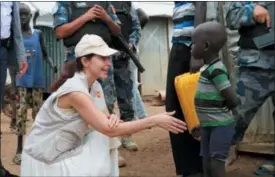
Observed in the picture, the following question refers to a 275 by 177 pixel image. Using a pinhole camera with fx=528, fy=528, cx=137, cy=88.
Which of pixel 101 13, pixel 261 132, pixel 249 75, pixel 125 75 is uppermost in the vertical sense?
pixel 101 13

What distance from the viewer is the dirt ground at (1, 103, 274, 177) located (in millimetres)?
4562

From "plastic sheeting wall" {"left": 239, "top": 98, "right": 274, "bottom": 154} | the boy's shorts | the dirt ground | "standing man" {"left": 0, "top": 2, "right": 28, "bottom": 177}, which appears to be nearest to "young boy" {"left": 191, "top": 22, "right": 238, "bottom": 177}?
the boy's shorts

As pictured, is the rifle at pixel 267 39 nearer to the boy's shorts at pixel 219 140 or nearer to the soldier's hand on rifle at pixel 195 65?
the soldier's hand on rifle at pixel 195 65

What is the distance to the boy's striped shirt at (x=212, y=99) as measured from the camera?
347 centimetres

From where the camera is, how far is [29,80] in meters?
5.89

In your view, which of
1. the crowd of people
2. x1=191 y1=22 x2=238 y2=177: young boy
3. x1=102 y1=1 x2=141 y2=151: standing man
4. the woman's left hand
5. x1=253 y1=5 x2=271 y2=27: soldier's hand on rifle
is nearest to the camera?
the woman's left hand

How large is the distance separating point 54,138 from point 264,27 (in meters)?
1.80

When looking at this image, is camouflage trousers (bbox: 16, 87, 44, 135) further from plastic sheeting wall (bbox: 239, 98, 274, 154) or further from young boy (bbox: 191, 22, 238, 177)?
young boy (bbox: 191, 22, 238, 177)

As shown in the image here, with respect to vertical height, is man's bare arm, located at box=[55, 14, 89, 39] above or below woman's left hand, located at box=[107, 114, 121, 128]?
above

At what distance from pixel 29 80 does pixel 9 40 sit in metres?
1.40

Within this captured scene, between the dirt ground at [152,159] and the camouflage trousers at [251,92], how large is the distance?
21.5 inches

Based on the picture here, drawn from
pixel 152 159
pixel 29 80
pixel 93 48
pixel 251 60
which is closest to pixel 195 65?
pixel 251 60

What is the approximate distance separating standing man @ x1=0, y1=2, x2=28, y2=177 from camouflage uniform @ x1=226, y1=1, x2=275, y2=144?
1.80 metres

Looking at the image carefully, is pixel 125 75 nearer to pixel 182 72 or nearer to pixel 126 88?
pixel 126 88
